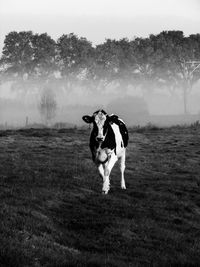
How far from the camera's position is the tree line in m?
93.2

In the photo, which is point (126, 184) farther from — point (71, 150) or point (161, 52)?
point (161, 52)

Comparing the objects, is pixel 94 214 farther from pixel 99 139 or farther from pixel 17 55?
pixel 17 55

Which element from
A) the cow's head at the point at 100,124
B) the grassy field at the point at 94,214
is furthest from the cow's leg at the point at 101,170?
the cow's head at the point at 100,124

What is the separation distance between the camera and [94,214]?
52.3ft

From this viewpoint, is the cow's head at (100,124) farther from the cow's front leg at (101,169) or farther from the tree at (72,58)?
the tree at (72,58)

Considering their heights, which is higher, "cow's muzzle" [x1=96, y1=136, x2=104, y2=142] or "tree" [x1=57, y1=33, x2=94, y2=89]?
"tree" [x1=57, y1=33, x2=94, y2=89]

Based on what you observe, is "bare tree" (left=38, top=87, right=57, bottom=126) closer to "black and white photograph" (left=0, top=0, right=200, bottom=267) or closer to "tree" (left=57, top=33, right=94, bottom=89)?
"tree" (left=57, top=33, right=94, bottom=89)

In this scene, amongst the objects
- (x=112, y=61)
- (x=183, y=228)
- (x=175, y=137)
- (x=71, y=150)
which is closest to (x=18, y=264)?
(x=183, y=228)

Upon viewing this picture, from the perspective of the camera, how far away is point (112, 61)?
102 m

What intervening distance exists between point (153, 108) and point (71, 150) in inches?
3396

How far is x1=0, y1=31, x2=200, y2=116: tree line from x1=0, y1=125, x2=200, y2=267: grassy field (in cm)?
6502

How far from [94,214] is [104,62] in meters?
87.8

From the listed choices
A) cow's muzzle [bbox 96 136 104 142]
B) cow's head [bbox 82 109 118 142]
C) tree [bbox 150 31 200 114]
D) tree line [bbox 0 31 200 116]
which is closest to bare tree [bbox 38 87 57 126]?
tree line [bbox 0 31 200 116]

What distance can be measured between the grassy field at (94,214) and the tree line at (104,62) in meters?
65.0
